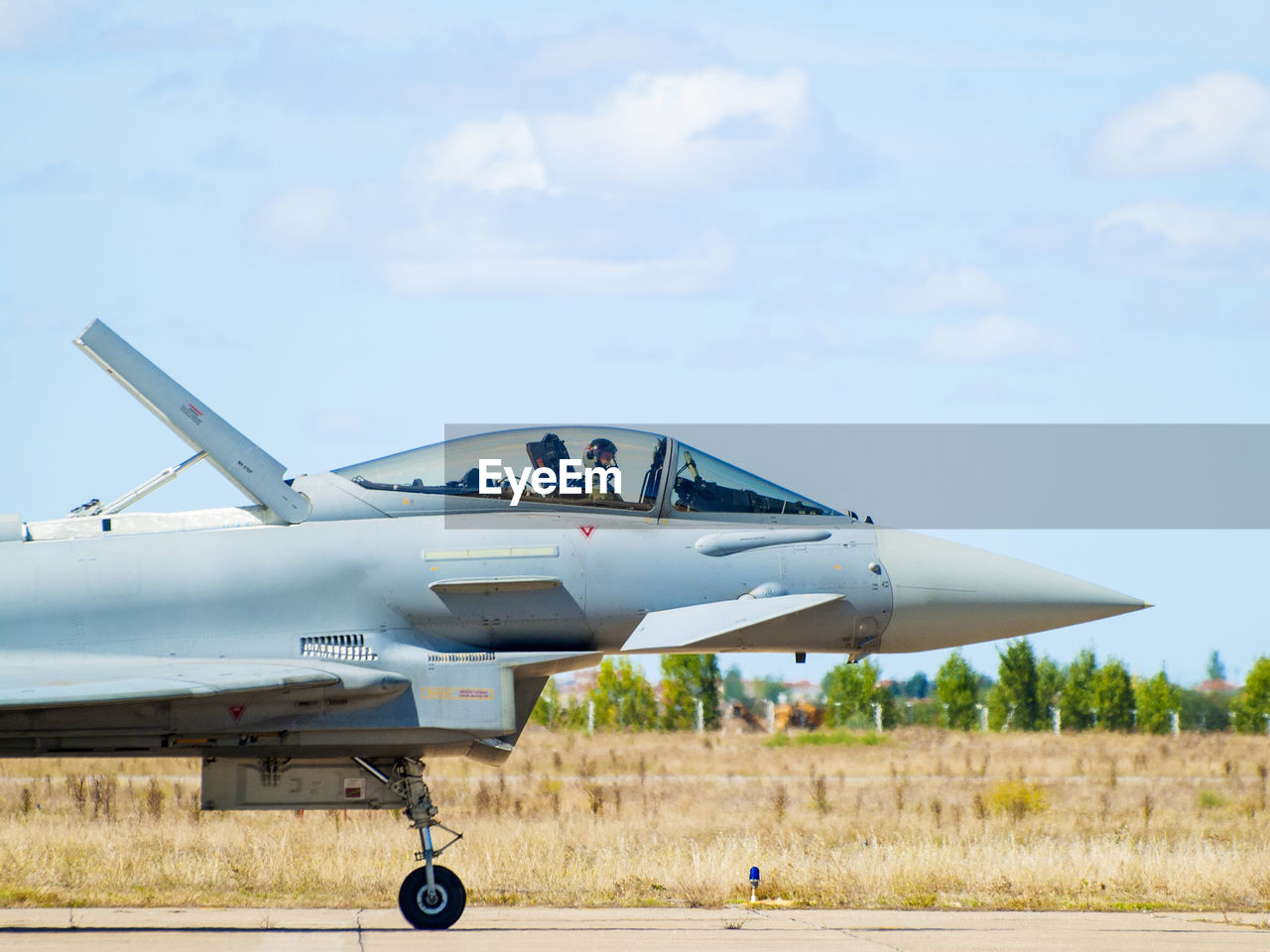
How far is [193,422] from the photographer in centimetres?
1089

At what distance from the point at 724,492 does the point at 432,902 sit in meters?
3.74

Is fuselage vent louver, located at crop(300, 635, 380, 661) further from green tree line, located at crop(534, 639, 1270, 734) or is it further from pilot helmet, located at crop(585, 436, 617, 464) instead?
green tree line, located at crop(534, 639, 1270, 734)

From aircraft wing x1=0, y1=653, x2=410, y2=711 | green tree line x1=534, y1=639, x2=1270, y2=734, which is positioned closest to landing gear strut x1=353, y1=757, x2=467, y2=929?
aircraft wing x1=0, y1=653, x2=410, y2=711

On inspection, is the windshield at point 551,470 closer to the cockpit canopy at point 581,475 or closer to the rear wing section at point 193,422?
the cockpit canopy at point 581,475

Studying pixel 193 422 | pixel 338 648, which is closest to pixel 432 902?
pixel 338 648

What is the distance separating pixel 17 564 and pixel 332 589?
228 centimetres

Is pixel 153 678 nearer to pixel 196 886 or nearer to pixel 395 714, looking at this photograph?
pixel 395 714

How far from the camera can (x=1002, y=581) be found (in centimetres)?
1088

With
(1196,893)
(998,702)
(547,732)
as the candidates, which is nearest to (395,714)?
(1196,893)

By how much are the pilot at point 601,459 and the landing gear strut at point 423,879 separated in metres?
2.51

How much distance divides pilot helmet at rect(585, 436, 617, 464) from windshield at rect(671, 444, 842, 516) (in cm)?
48

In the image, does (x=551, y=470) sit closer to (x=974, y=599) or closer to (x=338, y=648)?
(x=338, y=648)

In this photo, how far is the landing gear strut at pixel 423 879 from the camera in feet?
36.3

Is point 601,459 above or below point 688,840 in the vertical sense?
above
